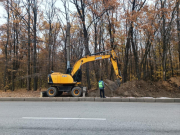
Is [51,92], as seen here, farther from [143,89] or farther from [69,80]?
[143,89]

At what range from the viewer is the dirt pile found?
12.9m

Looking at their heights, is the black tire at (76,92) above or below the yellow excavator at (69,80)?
below

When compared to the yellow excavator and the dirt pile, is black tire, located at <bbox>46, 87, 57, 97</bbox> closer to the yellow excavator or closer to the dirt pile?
the yellow excavator

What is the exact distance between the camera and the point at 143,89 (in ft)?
44.6

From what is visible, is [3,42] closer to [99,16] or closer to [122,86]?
[99,16]

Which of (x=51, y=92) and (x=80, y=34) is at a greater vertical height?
(x=80, y=34)

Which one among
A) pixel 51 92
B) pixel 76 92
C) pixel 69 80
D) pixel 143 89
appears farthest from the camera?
pixel 143 89

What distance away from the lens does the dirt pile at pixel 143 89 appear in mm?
12923

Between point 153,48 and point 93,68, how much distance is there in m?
13.7

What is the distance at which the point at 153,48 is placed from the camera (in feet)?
→ 95.2

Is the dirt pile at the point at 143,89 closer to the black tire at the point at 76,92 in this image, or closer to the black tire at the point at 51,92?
the black tire at the point at 76,92

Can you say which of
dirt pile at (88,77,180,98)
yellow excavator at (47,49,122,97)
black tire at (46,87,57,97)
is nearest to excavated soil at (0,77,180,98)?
dirt pile at (88,77,180,98)

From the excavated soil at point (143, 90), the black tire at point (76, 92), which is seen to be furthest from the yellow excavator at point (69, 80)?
the excavated soil at point (143, 90)

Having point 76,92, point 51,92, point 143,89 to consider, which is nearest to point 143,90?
point 143,89
